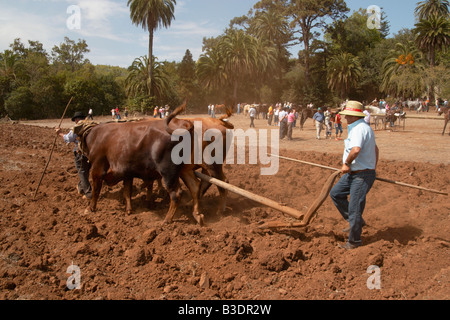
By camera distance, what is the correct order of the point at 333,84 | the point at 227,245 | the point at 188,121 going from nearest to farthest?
the point at 227,245 < the point at 188,121 < the point at 333,84

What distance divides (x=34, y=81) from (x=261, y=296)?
4233 centimetres

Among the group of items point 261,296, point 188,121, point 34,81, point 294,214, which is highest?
point 34,81

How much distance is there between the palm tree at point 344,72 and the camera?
45.4 meters

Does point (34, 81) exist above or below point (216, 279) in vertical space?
above

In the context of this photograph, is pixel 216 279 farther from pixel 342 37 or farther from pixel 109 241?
pixel 342 37

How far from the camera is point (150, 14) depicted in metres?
39.3

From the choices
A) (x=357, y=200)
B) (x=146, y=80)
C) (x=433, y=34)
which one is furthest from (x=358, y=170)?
(x=433, y=34)

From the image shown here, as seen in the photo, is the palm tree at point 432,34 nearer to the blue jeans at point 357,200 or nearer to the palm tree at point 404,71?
the palm tree at point 404,71

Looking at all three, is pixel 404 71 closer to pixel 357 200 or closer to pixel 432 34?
pixel 432 34

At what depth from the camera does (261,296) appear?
3963 millimetres

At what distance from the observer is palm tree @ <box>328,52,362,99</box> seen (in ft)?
149

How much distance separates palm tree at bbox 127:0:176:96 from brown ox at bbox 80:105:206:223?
112 feet

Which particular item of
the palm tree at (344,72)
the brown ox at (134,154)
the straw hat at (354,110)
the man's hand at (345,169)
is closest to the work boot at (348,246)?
the man's hand at (345,169)

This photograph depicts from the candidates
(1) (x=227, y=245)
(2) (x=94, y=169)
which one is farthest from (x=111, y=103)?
(1) (x=227, y=245)
